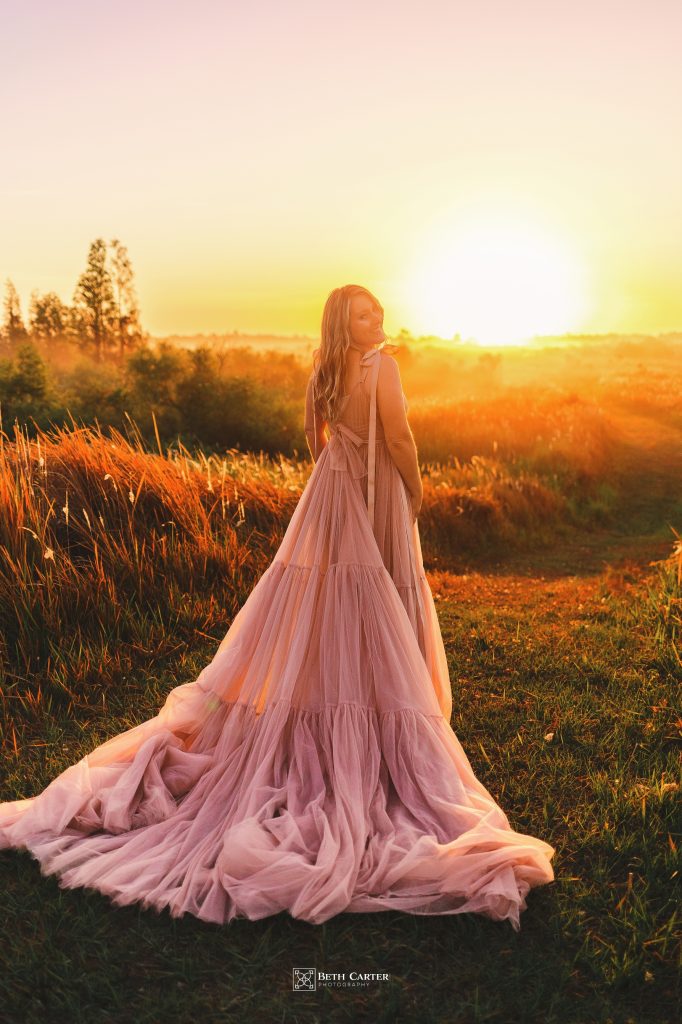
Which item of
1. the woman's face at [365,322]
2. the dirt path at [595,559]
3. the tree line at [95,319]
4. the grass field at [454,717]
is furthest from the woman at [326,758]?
the tree line at [95,319]

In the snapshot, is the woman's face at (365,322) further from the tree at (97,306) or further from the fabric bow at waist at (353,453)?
the tree at (97,306)

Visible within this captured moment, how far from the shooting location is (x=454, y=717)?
4.92 m

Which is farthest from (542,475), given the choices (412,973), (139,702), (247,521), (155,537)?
(412,973)

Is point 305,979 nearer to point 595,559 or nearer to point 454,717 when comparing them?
point 454,717

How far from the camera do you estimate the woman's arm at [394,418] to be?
12.5 feet

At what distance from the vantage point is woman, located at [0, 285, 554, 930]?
9.88 feet

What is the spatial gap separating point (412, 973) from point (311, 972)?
0.36 m

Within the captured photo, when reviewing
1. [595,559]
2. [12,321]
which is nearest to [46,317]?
[12,321]

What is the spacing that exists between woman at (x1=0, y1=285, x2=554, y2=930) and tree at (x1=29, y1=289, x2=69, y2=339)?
3542 cm

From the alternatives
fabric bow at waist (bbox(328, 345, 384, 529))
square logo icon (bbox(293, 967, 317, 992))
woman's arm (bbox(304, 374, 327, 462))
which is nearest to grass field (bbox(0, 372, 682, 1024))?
square logo icon (bbox(293, 967, 317, 992))

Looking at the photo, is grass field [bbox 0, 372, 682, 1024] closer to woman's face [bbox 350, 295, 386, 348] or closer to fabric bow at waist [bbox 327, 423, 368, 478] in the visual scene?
fabric bow at waist [bbox 327, 423, 368, 478]

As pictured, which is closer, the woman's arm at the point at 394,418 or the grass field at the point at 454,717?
the grass field at the point at 454,717

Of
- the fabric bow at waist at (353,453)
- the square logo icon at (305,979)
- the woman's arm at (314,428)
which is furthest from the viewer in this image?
the woman's arm at (314,428)

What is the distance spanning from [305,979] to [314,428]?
2558 millimetres
